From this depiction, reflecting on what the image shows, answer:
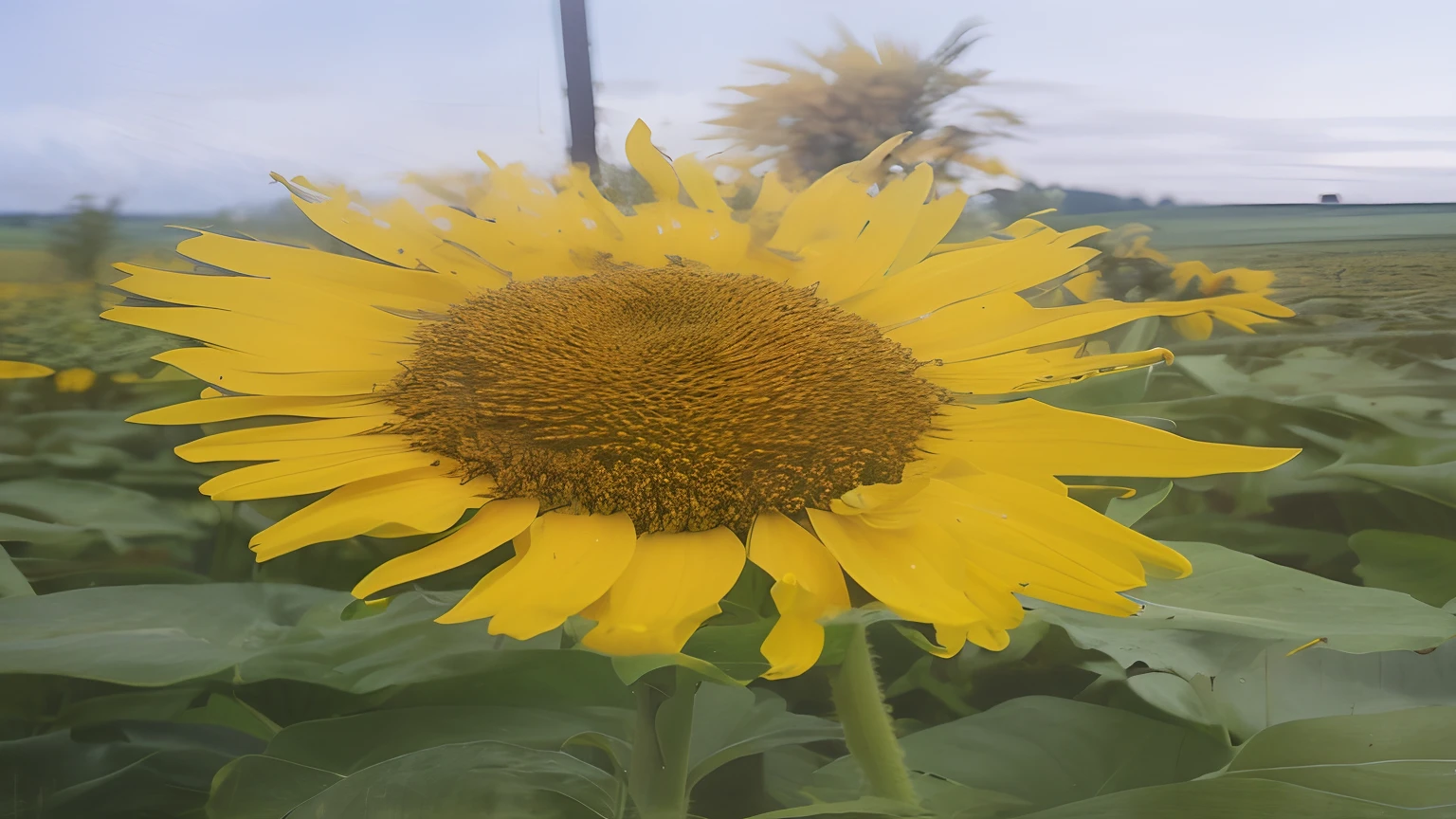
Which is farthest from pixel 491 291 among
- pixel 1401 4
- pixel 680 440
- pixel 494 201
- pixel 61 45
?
pixel 1401 4

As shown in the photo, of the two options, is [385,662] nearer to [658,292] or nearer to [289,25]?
[658,292]

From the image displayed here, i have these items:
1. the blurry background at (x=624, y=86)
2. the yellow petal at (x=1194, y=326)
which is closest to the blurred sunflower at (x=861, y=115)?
the blurry background at (x=624, y=86)

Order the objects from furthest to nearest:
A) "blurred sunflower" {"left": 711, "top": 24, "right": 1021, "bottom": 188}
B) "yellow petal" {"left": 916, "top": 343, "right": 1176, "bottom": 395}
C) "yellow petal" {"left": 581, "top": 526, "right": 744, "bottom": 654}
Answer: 1. "blurred sunflower" {"left": 711, "top": 24, "right": 1021, "bottom": 188}
2. "yellow petal" {"left": 916, "top": 343, "right": 1176, "bottom": 395}
3. "yellow petal" {"left": 581, "top": 526, "right": 744, "bottom": 654}

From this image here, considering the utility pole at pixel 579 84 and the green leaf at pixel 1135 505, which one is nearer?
the green leaf at pixel 1135 505

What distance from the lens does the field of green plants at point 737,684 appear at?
0.30 metres

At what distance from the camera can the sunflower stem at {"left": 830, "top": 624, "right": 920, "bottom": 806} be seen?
30cm

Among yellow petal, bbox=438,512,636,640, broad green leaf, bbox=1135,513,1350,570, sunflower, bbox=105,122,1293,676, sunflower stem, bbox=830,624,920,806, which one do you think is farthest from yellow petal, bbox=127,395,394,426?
broad green leaf, bbox=1135,513,1350,570

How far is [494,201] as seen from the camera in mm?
453

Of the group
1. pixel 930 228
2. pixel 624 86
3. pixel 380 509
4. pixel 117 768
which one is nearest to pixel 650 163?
pixel 624 86

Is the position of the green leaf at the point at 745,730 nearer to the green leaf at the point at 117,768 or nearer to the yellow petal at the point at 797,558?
the yellow petal at the point at 797,558

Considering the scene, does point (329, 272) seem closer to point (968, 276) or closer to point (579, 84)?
point (579, 84)

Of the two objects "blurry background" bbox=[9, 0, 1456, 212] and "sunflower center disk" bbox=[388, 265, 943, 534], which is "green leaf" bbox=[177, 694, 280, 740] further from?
"blurry background" bbox=[9, 0, 1456, 212]

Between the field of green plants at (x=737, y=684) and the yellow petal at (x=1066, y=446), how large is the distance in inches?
0.5

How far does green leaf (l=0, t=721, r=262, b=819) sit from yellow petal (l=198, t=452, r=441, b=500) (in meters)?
0.10
